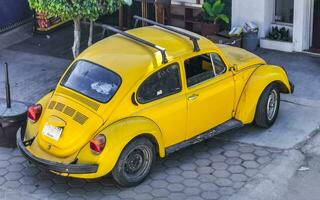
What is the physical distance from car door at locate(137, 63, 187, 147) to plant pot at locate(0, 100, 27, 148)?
2.02 meters

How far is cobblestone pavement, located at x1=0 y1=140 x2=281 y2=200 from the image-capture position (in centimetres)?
891

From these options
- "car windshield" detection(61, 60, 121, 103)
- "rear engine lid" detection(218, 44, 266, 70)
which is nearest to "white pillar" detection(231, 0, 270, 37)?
"rear engine lid" detection(218, 44, 266, 70)

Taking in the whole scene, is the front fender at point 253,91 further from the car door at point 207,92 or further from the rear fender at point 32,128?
the rear fender at point 32,128

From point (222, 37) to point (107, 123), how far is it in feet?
17.4

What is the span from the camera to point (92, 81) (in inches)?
366

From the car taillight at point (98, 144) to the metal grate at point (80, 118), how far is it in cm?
36

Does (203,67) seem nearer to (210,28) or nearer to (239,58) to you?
(239,58)

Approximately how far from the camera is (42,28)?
598 inches

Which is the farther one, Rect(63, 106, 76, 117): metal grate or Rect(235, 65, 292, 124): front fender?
Rect(235, 65, 292, 124): front fender

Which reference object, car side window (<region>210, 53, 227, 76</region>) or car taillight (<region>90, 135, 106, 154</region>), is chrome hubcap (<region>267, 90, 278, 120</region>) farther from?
car taillight (<region>90, 135, 106, 154</region>)

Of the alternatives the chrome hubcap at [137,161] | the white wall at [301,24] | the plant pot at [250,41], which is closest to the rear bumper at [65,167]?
the chrome hubcap at [137,161]

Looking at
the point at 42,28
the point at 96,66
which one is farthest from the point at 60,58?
the point at 96,66

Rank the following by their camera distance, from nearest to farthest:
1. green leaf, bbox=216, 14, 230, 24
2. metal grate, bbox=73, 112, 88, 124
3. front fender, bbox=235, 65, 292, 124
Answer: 1. metal grate, bbox=73, 112, 88, 124
2. front fender, bbox=235, 65, 292, 124
3. green leaf, bbox=216, 14, 230, 24

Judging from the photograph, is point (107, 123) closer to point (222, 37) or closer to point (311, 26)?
point (222, 37)
